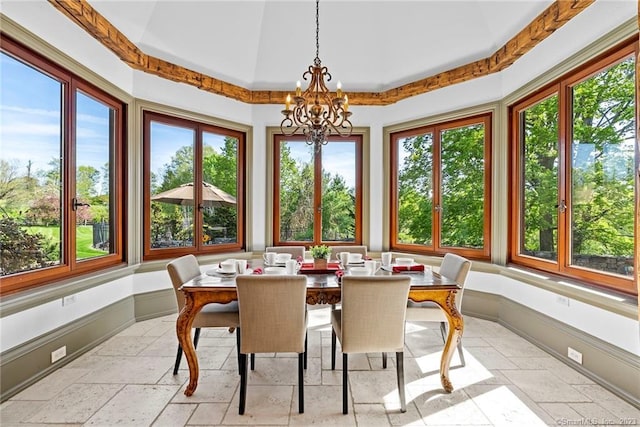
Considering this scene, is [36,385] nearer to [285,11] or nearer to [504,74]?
[285,11]

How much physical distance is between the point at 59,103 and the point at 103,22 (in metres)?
0.88

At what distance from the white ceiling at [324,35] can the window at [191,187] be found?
2.66 feet

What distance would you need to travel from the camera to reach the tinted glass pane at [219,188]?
439cm

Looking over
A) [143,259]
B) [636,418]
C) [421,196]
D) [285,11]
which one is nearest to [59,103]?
[143,259]

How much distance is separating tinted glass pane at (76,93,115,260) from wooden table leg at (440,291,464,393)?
3.22 metres

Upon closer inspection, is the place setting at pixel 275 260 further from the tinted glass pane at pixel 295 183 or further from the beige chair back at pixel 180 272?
the tinted glass pane at pixel 295 183

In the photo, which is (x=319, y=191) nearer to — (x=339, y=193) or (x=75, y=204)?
(x=339, y=193)

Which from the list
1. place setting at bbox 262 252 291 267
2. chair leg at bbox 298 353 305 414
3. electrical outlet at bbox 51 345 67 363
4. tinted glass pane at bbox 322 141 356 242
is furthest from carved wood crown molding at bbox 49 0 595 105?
chair leg at bbox 298 353 305 414

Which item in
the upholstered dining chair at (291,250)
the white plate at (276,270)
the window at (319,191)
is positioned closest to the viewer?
the white plate at (276,270)

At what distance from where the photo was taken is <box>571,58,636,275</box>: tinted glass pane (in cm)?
242

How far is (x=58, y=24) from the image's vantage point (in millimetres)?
2678

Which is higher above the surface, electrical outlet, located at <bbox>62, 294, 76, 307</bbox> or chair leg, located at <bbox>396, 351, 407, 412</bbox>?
electrical outlet, located at <bbox>62, 294, 76, 307</bbox>

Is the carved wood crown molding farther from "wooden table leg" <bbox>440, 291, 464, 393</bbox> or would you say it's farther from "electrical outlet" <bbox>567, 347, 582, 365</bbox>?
"electrical outlet" <bbox>567, 347, 582, 365</bbox>

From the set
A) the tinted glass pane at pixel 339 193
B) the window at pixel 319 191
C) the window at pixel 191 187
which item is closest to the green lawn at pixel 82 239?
the window at pixel 191 187
